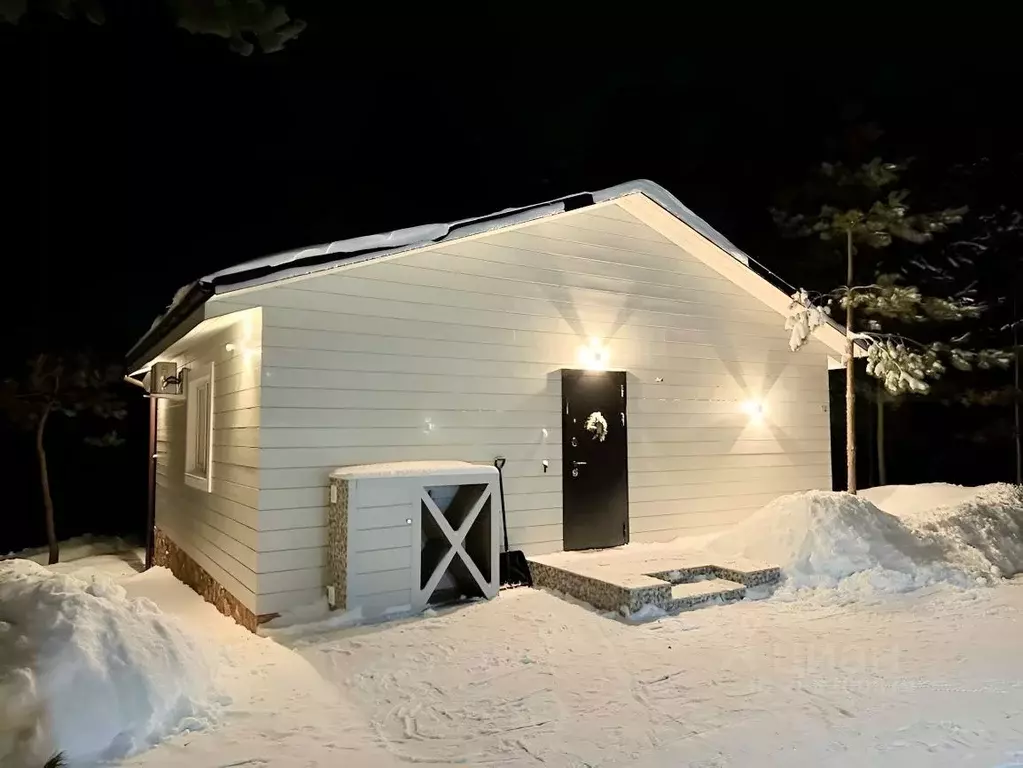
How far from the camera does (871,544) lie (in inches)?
259

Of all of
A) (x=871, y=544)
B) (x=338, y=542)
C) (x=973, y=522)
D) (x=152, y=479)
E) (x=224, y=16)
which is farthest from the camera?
(x=152, y=479)

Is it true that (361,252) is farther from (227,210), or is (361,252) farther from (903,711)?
(227,210)

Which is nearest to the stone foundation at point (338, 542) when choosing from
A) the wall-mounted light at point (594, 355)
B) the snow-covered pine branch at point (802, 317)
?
the wall-mounted light at point (594, 355)

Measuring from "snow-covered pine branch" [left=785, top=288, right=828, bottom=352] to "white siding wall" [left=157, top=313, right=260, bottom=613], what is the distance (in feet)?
19.8

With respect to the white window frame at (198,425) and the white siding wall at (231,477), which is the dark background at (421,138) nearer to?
the white window frame at (198,425)

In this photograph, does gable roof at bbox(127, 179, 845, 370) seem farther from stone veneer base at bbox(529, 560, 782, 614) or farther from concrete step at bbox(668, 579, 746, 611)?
concrete step at bbox(668, 579, 746, 611)

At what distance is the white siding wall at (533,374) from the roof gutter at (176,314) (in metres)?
0.22

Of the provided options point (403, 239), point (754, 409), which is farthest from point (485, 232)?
point (754, 409)

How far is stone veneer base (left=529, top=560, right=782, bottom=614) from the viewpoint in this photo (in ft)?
18.0

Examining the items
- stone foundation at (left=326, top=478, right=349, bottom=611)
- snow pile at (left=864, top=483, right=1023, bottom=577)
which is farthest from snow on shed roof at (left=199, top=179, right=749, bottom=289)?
snow pile at (left=864, top=483, right=1023, bottom=577)

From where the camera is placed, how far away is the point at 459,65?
22172mm

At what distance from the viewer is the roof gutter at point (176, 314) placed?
492 cm

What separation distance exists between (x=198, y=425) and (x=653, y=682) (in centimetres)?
596

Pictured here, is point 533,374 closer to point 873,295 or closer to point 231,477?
point 231,477
